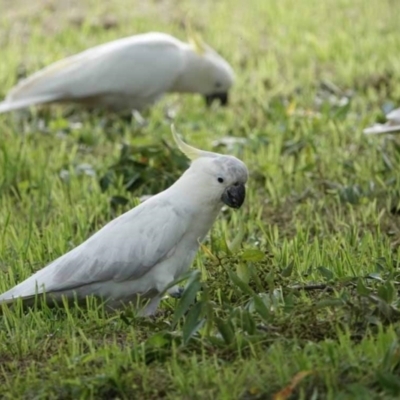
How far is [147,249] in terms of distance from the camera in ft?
13.6

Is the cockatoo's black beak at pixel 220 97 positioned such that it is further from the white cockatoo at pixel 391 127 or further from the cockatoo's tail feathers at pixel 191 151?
the cockatoo's tail feathers at pixel 191 151

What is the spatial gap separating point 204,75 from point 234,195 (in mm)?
4532

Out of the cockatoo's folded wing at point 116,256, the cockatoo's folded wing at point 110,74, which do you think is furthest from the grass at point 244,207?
the cockatoo's folded wing at point 110,74

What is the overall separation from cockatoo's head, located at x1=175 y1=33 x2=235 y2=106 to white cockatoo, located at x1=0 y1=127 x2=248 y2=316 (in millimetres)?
4401

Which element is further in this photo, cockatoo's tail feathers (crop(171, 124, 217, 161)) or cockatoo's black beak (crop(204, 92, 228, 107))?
cockatoo's black beak (crop(204, 92, 228, 107))

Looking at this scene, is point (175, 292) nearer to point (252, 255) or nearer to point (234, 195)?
point (252, 255)

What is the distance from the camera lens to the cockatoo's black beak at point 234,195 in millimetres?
4227

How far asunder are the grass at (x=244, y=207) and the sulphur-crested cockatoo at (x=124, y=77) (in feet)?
0.57

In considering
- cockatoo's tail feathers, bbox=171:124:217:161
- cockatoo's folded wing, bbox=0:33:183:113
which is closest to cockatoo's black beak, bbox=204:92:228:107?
cockatoo's folded wing, bbox=0:33:183:113

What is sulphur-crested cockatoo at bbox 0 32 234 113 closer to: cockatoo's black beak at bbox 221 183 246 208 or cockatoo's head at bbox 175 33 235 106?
cockatoo's head at bbox 175 33 235 106

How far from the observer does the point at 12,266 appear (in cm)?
474

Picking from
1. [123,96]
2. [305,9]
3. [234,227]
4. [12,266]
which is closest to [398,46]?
[305,9]

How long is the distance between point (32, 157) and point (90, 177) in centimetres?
55

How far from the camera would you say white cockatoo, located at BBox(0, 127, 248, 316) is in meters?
4.10
